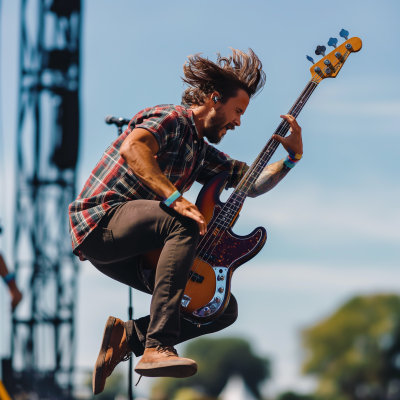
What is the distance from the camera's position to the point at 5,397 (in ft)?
7.77

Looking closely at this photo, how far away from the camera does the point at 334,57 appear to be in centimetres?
401

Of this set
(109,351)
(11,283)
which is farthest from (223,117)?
(11,283)

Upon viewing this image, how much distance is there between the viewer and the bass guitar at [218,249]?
3.21 metres

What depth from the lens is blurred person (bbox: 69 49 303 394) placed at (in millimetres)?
2793

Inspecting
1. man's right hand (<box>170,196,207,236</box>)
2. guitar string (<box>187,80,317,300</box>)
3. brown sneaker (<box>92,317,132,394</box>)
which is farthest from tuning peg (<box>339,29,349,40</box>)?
brown sneaker (<box>92,317,132,394</box>)

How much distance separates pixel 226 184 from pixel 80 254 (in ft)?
3.60

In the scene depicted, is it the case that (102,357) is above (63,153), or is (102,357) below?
below

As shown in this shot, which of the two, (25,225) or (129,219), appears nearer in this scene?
(129,219)

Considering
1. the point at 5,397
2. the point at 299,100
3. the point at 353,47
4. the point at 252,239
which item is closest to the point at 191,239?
the point at 252,239

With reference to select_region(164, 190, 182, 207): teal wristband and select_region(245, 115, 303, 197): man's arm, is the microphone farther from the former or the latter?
select_region(164, 190, 182, 207): teal wristband

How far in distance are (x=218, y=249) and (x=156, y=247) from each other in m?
0.51

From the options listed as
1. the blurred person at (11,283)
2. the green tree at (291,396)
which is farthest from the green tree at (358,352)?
the blurred person at (11,283)

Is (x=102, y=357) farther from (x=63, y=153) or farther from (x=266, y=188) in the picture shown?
(x=63, y=153)

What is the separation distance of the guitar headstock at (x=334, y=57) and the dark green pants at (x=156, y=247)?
1728 mm
